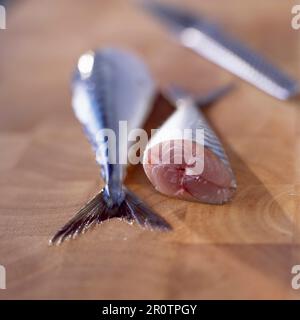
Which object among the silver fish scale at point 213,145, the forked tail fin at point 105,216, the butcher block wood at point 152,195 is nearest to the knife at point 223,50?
the butcher block wood at point 152,195

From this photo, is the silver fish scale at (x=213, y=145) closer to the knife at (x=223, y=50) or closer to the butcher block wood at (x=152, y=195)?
the butcher block wood at (x=152, y=195)

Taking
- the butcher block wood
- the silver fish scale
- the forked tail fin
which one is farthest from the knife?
the forked tail fin

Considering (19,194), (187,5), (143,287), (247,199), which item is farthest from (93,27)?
(143,287)

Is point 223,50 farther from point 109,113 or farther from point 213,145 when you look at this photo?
point 213,145

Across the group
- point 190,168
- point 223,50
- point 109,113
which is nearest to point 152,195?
point 190,168

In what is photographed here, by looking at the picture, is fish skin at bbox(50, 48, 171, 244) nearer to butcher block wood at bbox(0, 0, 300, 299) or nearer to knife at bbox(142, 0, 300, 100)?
butcher block wood at bbox(0, 0, 300, 299)
